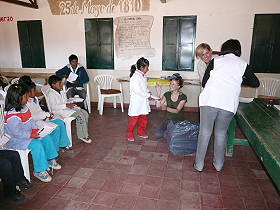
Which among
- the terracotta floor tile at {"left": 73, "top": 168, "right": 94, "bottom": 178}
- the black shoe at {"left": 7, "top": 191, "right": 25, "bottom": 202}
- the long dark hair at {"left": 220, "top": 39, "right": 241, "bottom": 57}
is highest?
the long dark hair at {"left": 220, "top": 39, "right": 241, "bottom": 57}

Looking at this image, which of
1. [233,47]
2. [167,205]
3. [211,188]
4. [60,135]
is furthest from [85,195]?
[233,47]

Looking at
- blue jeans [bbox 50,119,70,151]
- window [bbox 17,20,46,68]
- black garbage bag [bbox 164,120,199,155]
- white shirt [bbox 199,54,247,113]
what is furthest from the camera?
window [bbox 17,20,46,68]

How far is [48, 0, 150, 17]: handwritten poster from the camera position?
17.2 feet

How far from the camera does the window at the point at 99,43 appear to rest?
18.1ft

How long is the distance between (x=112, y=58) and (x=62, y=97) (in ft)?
8.29

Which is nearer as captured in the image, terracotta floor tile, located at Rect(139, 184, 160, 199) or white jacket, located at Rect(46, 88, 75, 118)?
terracotta floor tile, located at Rect(139, 184, 160, 199)

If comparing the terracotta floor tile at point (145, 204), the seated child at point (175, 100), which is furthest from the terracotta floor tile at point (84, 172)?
the seated child at point (175, 100)

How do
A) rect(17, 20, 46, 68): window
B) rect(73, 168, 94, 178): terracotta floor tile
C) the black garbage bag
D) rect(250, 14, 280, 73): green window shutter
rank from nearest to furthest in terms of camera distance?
rect(73, 168, 94, 178): terracotta floor tile, the black garbage bag, rect(250, 14, 280, 73): green window shutter, rect(17, 20, 46, 68): window

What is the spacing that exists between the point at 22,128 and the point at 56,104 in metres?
0.91

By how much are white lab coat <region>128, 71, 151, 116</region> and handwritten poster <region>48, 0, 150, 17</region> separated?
2.47 meters

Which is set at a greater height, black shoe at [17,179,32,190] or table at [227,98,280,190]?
table at [227,98,280,190]

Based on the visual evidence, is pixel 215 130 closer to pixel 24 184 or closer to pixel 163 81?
pixel 24 184

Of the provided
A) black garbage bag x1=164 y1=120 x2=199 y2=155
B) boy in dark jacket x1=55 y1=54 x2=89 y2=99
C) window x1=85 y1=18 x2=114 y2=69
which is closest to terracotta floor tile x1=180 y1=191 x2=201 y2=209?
black garbage bag x1=164 y1=120 x2=199 y2=155

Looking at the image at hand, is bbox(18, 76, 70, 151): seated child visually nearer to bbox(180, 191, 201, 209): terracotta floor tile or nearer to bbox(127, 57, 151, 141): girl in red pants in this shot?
bbox(127, 57, 151, 141): girl in red pants
